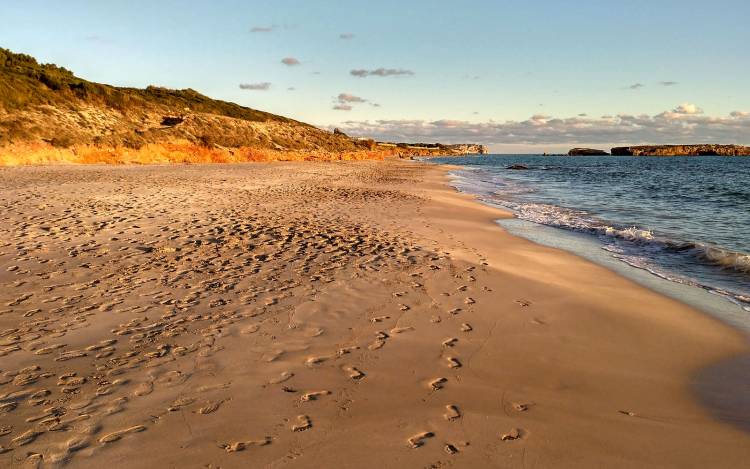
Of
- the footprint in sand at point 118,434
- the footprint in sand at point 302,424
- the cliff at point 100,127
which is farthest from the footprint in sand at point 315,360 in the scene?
the cliff at point 100,127

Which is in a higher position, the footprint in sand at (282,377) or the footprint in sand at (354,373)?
the footprint in sand at (282,377)

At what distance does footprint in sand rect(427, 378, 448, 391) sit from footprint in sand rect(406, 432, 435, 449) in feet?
2.47

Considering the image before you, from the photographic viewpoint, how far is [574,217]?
17.7 metres

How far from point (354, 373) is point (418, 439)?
1.21 m

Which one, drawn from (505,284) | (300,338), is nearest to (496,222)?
(505,284)

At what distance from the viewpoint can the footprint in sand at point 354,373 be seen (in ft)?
14.3

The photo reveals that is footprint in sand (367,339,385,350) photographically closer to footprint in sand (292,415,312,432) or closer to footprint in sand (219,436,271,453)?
footprint in sand (292,415,312,432)

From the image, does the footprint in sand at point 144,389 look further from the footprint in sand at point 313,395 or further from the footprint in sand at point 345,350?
the footprint in sand at point 345,350

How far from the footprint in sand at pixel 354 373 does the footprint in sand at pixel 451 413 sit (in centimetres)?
96

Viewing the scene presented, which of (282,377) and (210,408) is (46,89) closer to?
(282,377)

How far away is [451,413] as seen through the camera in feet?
12.4

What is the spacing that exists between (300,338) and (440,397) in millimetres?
1987

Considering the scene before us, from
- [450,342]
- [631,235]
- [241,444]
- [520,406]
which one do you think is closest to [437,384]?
[520,406]

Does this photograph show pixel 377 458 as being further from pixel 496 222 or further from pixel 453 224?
pixel 496 222
